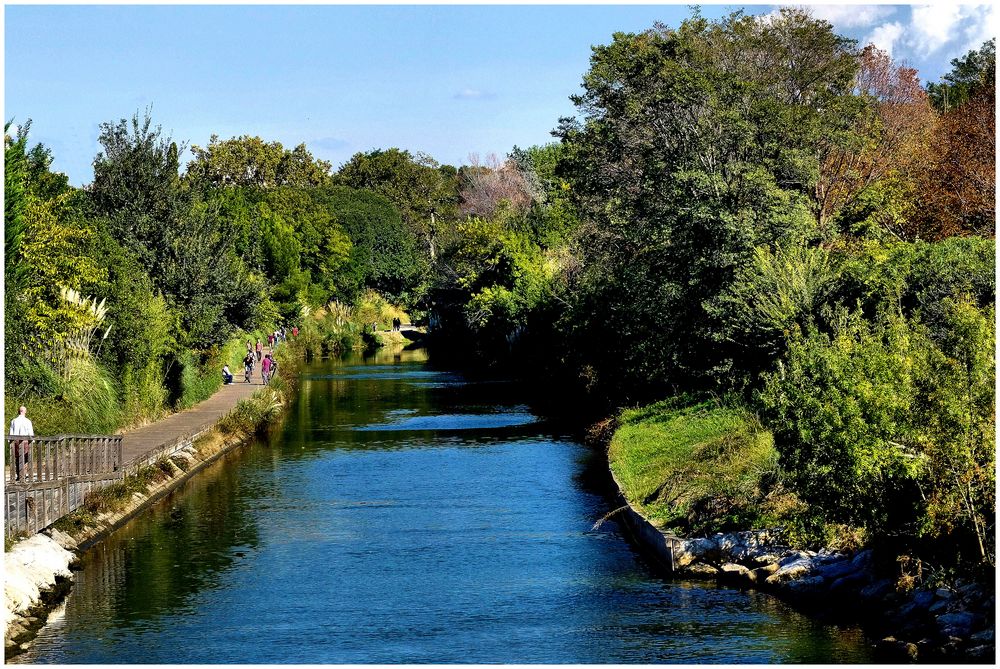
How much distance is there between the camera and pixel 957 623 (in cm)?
1720

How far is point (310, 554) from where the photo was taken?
25.6 metres

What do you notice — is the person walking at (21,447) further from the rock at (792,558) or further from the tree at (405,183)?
the tree at (405,183)

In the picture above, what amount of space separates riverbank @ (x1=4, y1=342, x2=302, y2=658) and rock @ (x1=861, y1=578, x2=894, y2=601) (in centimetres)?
1304

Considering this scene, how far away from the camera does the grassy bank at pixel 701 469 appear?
24.4 metres

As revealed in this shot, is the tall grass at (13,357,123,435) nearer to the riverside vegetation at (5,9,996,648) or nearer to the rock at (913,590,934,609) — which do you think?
the riverside vegetation at (5,9,996,648)

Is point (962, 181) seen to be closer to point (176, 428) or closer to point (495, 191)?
point (176, 428)

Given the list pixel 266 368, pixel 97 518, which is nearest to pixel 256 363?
pixel 266 368

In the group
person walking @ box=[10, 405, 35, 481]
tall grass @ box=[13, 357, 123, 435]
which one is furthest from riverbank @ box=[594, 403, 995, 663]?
tall grass @ box=[13, 357, 123, 435]

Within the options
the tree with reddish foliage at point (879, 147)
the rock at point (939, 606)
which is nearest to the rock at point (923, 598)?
the rock at point (939, 606)

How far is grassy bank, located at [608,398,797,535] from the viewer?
961 inches

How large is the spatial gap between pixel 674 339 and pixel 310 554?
1717 centimetres

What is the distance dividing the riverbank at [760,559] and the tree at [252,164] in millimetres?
100306

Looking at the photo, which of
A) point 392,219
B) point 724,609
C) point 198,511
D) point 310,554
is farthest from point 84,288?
point 392,219

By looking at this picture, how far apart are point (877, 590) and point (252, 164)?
395 ft
